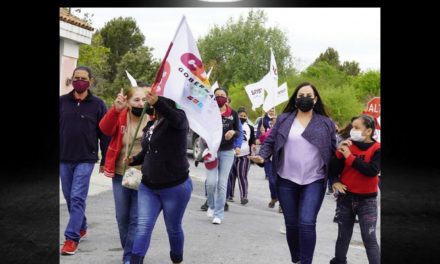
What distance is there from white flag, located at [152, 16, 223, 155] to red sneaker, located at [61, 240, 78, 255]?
Result: 62.3 inches

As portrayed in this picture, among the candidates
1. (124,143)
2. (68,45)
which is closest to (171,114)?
(124,143)

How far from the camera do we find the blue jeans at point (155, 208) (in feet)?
14.7

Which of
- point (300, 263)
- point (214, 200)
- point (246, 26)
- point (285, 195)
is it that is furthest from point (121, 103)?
point (246, 26)

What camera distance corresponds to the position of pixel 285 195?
501cm

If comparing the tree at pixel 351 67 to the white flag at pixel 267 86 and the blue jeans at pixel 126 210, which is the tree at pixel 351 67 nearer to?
the white flag at pixel 267 86

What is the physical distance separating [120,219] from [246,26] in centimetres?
4138

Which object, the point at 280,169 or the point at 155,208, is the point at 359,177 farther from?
the point at 155,208

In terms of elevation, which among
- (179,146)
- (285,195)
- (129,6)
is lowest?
(285,195)

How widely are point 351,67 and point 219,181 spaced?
213 ft

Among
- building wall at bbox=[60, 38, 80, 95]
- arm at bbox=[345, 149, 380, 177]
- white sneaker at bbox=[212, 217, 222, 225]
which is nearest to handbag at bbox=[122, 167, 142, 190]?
arm at bbox=[345, 149, 380, 177]

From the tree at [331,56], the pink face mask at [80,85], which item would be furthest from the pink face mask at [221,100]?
the tree at [331,56]

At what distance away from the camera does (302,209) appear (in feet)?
16.1
